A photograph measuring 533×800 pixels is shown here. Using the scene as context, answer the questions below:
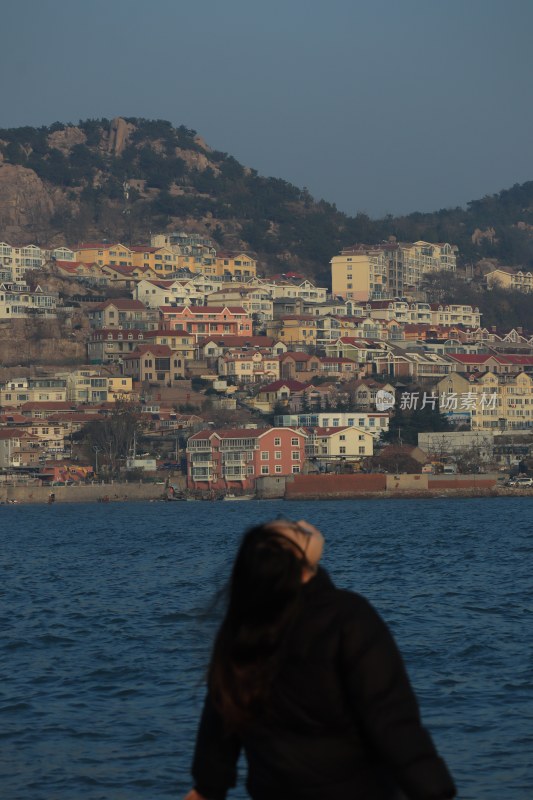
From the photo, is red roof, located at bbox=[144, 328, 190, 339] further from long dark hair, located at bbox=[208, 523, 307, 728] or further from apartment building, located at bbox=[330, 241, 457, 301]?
long dark hair, located at bbox=[208, 523, 307, 728]

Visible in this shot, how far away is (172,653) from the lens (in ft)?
42.6

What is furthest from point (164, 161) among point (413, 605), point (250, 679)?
point (250, 679)

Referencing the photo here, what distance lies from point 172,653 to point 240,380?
76421 mm

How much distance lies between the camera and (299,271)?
480 feet

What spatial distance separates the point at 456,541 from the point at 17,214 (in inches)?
4959

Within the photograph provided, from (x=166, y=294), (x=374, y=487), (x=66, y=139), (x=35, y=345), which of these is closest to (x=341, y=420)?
(x=374, y=487)

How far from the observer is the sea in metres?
7.93

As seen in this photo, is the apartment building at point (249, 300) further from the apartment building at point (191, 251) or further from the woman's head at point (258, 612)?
the woman's head at point (258, 612)

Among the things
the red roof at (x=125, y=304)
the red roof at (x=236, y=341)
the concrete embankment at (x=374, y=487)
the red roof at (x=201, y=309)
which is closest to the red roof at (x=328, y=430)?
the concrete embankment at (x=374, y=487)

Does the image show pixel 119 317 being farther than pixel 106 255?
No

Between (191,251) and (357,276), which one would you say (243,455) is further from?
(357,276)

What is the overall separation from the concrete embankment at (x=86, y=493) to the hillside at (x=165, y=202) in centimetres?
7523

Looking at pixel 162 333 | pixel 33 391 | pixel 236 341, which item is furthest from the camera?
pixel 236 341

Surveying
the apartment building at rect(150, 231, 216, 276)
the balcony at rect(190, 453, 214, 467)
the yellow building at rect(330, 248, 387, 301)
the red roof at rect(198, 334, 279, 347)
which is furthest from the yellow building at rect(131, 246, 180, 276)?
the balcony at rect(190, 453, 214, 467)
